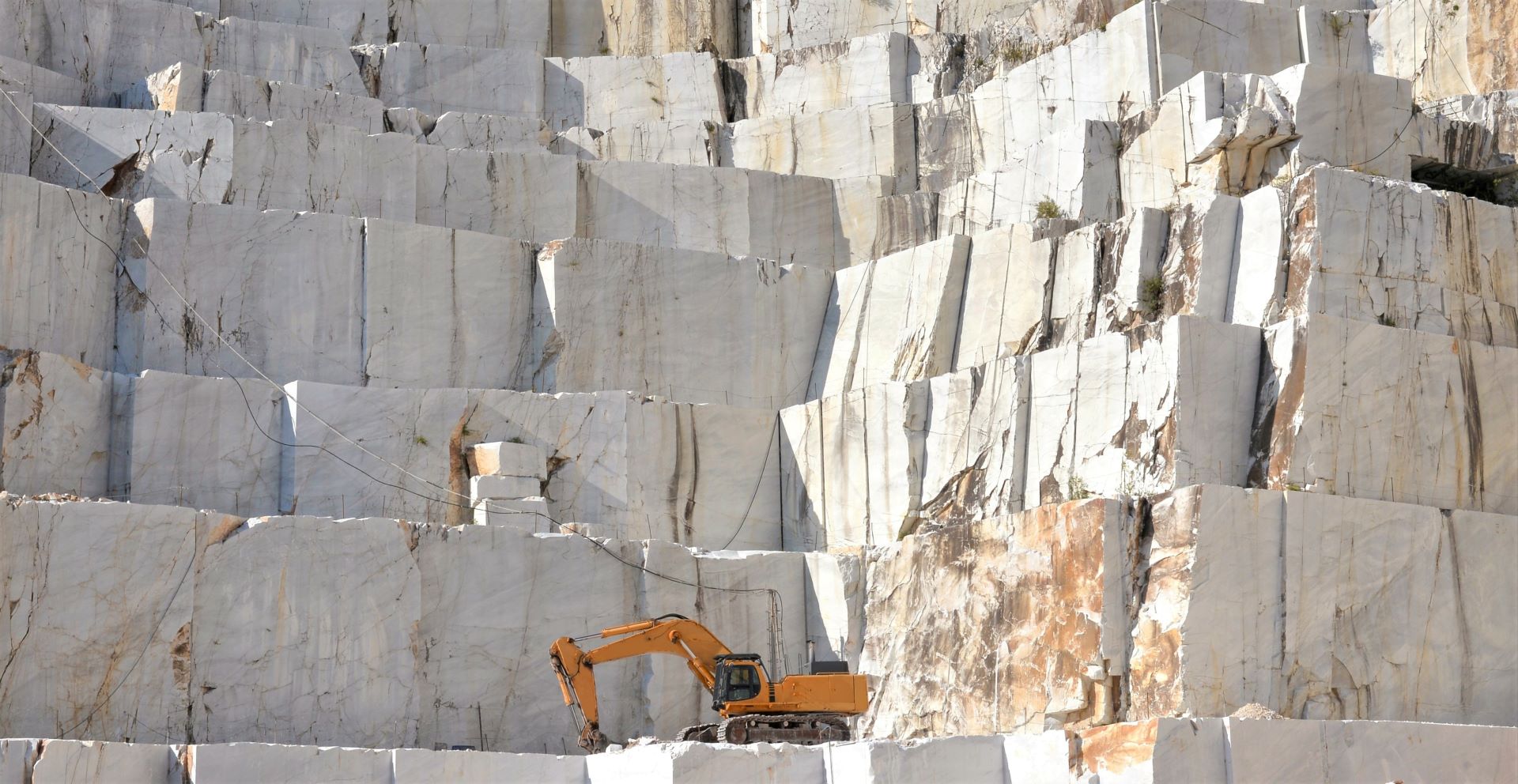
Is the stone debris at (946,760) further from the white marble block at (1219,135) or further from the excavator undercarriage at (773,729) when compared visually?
the white marble block at (1219,135)

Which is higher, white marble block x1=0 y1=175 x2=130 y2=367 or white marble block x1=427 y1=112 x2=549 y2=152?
white marble block x1=427 y1=112 x2=549 y2=152

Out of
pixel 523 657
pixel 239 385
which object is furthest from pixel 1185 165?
pixel 239 385

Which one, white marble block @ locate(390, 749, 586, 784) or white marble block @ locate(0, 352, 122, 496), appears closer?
white marble block @ locate(390, 749, 586, 784)

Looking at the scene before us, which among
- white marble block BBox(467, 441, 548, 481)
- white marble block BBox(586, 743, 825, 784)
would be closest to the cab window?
white marble block BBox(586, 743, 825, 784)

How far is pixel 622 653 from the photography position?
2017 centimetres

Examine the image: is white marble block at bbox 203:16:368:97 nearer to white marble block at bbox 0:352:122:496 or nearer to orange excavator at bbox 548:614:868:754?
white marble block at bbox 0:352:122:496

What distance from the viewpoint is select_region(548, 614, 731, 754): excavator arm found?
19.8 metres

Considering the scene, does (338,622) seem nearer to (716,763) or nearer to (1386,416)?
(716,763)

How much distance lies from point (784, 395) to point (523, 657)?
18.5 feet

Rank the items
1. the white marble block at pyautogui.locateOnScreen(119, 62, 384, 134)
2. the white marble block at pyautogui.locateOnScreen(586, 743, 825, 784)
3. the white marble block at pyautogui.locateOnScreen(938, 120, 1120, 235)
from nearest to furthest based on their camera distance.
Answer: the white marble block at pyautogui.locateOnScreen(586, 743, 825, 784) → the white marble block at pyautogui.locateOnScreen(938, 120, 1120, 235) → the white marble block at pyautogui.locateOnScreen(119, 62, 384, 134)

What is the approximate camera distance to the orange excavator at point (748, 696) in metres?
19.7

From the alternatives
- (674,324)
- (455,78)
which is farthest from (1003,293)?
(455,78)

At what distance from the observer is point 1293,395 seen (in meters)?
19.7

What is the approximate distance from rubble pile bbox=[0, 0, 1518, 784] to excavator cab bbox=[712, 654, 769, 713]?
189 cm
